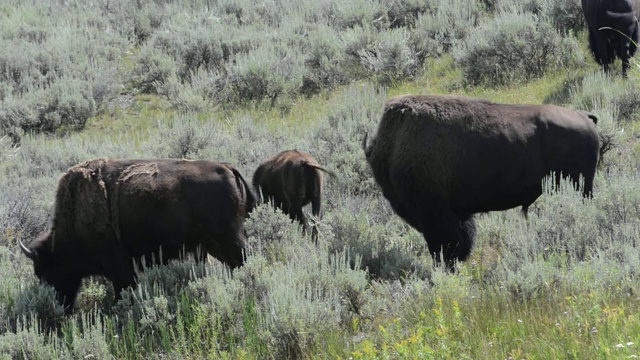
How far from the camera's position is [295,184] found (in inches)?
388

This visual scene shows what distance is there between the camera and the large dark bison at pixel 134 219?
8.05m

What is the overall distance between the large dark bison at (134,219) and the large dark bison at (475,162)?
1538 millimetres

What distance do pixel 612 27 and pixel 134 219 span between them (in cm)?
779

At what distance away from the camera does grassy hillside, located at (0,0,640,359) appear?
6207 mm

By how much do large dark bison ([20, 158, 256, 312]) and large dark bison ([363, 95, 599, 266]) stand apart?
5.05 ft

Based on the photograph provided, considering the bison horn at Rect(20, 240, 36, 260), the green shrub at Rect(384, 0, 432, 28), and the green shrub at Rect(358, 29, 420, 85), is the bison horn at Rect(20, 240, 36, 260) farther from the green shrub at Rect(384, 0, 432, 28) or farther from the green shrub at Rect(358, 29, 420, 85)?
the green shrub at Rect(384, 0, 432, 28)

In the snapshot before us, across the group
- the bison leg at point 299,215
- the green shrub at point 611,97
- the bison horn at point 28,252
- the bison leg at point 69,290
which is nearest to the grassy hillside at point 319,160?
the green shrub at point 611,97

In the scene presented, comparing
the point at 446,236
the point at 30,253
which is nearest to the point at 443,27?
the point at 446,236

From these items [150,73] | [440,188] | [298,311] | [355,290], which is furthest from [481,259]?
[150,73]

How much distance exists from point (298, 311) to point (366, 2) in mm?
12337

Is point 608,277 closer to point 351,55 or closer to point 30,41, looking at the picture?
point 351,55

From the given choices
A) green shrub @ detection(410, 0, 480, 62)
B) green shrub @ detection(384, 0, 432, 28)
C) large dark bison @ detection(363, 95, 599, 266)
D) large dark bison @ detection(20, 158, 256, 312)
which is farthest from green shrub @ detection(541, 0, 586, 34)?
large dark bison @ detection(20, 158, 256, 312)

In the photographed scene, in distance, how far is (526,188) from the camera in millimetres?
7980

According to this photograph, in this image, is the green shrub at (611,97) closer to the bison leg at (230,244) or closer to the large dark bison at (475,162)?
the large dark bison at (475,162)
